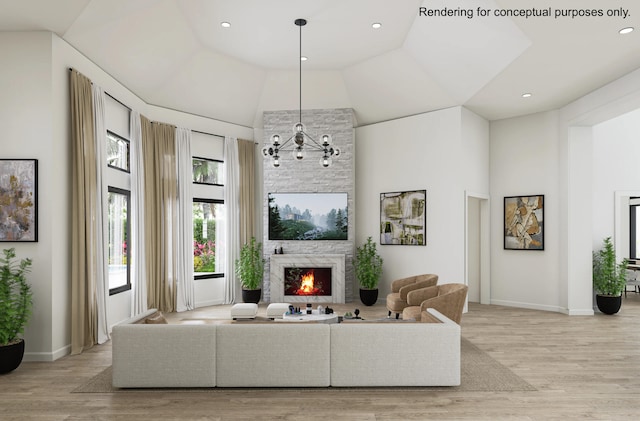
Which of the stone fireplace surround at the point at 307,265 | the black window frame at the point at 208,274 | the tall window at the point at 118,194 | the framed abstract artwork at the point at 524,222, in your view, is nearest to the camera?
the tall window at the point at 118,194

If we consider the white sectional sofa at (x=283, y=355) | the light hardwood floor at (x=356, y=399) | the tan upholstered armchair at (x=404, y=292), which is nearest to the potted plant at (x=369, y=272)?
the tan upholstered armchair at (x=404, y=292)

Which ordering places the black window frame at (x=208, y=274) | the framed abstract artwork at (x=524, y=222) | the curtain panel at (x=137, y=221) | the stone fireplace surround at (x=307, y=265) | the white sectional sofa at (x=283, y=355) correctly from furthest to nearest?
the stone fireplace surround at (x=307, y=265) → the black window frame at (x=208, y=274) → the framed abstract artwork at (x=524, y=222) → the curtain panel at (x=137, y=221) → the white sectional sofa at (x=283, y=355)

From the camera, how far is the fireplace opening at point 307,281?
936 centimetres

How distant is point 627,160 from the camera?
925 cm

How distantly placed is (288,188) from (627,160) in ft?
21.8

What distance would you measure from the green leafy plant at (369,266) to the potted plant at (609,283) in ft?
12.4

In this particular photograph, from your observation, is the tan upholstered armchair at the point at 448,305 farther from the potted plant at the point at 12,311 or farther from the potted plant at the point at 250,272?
the potted plant at the point at 12,311

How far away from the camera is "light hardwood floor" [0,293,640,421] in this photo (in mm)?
3707

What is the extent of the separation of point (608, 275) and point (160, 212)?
776cm

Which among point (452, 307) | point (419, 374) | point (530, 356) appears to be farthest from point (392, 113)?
point (419, 374)

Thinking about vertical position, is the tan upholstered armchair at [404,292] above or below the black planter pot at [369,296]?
above

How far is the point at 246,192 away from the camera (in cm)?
955

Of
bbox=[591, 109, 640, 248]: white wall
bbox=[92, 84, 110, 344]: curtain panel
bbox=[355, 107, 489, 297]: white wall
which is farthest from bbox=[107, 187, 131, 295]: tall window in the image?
bbox=[591, 109, 640, 248]: white wall

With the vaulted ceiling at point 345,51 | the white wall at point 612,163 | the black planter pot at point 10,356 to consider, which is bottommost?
the black planter pot at point 10,356
